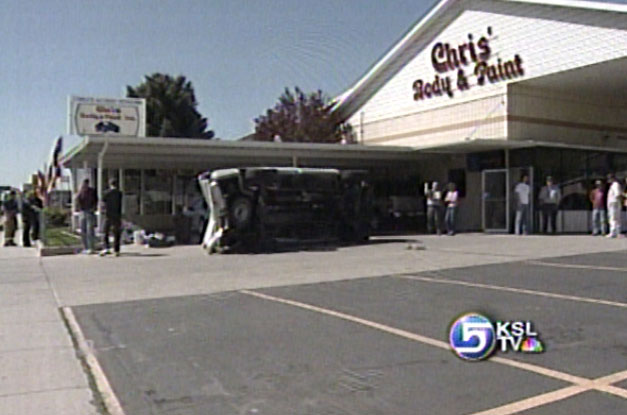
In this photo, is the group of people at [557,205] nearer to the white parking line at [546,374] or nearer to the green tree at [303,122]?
the green tree at [303,122]

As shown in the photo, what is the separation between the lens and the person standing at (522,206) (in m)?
20.7

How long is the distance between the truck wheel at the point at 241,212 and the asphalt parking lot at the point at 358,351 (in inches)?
244

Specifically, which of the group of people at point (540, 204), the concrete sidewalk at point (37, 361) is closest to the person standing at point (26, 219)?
the concrete sidewalk at point (37, 361)

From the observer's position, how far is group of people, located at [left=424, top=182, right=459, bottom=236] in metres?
21.4

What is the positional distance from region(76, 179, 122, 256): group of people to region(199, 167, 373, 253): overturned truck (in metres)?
2.10

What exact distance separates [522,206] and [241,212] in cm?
931

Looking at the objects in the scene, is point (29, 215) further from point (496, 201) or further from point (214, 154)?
point (496, 201)

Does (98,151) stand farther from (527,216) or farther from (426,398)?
(426,398)

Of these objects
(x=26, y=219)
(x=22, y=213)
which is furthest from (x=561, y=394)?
(x=22, y=213)

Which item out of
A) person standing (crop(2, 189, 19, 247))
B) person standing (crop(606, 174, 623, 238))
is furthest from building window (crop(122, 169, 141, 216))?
person standing (crop(606, 174, 623, 238))

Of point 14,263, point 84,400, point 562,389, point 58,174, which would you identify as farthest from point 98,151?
point 58,174

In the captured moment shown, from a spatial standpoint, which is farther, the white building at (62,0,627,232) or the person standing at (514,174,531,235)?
the white building at (62,0,627,232)

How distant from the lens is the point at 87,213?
54.2 feet

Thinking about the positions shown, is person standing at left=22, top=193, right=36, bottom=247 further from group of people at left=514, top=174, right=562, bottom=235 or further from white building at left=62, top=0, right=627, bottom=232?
group of people at left=514, top=174, right=562, bottom=235
